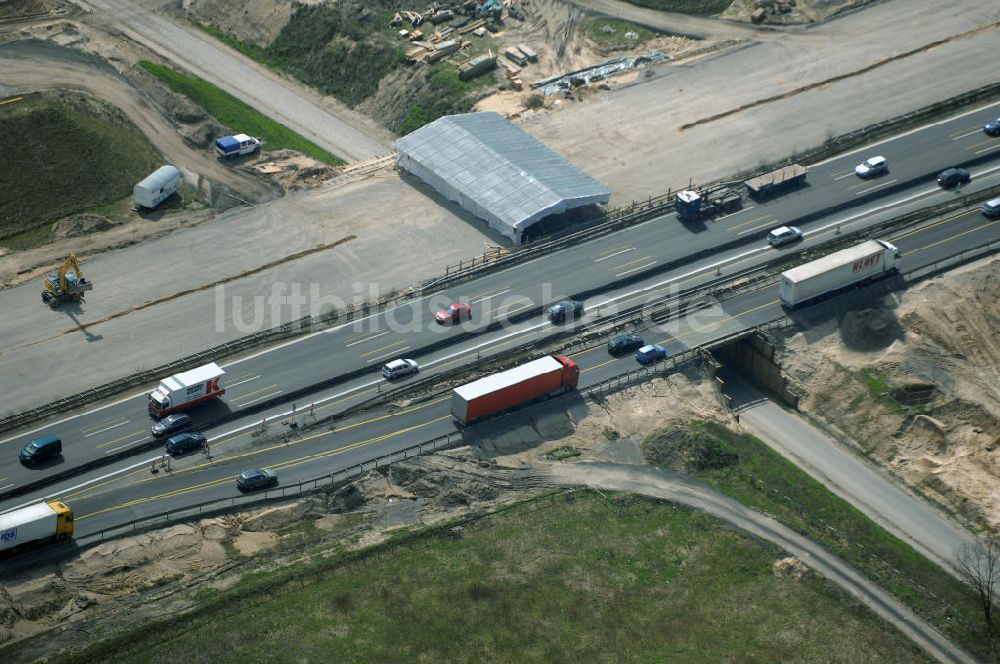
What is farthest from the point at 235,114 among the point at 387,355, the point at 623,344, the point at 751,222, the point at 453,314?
the point at 623,344

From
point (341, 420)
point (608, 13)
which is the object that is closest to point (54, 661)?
point (341, 420)

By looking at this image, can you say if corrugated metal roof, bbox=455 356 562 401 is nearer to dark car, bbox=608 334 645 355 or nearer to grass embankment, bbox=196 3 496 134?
dark car, bbox=608 334 645 355

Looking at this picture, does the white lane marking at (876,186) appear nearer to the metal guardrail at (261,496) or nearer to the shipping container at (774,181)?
the shipping container at (774,181)

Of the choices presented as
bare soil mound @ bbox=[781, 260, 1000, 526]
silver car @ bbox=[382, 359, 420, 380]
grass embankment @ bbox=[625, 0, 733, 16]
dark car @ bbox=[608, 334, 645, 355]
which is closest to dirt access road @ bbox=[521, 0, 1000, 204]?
grass embankment @ bbox=[625, 0, 733, 16]

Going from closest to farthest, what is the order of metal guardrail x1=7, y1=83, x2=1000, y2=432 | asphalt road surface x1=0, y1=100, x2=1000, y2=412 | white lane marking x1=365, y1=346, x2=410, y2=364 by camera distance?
metal guardrail x1=7, y1=83, x2=1000, y2=432 < white lane marking x1=365, y1=346, x2=410, y2=364 < asphalt road surface x1=0, y1=100, x2=1000, y2=412

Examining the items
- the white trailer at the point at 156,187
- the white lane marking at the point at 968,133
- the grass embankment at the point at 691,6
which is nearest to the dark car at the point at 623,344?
the white lane marking at the point at 968,133

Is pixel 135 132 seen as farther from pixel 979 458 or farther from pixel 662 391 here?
pixel 979 458
